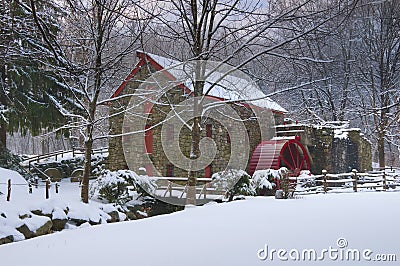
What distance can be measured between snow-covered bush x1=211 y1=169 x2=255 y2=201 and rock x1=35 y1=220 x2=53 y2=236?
215 inches

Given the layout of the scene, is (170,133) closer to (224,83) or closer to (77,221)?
(224,83)

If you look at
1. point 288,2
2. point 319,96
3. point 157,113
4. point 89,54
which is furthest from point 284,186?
point 319,96

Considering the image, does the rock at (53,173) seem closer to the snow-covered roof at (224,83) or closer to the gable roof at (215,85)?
the gable roof at (215,85)

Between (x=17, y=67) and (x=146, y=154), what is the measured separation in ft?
21.8

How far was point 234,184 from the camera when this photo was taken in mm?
12461

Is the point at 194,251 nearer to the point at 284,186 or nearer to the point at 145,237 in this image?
the point at 145,237

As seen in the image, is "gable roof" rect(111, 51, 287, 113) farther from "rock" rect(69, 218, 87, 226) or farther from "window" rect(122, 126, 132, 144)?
"rock" rect(69, 218, 87, 226)

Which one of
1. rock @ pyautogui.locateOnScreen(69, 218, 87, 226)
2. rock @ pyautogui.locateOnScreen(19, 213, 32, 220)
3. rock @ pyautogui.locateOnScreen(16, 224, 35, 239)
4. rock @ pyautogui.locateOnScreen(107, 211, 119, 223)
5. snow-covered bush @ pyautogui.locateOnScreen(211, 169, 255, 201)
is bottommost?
rock @ pyautogui.locateOnScreen(107, 211, 119, 223)

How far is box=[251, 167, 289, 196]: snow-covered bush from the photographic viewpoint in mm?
14445

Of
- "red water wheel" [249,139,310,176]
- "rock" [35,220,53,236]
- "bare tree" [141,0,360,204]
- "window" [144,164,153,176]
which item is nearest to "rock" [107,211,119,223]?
"rock" [35,220,53,236]

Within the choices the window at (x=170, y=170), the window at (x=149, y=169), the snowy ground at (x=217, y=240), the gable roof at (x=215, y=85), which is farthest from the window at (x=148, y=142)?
the snowy ground at (x=217, y=240)

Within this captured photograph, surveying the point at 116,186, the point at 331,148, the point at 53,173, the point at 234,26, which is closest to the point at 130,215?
the point at 116,186

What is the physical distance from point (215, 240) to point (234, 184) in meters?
8.35

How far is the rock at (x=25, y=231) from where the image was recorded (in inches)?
315
